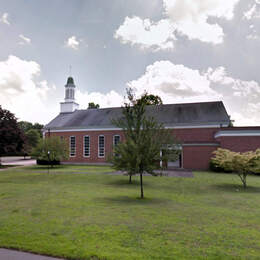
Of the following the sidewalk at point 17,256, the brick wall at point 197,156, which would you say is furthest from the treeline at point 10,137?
the sidewalk at point 17,256

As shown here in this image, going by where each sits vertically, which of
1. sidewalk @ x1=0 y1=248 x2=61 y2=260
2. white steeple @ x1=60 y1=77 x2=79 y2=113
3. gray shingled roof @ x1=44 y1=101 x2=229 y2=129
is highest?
white steeple @ x1=60 y1=77 x2=79 y2=113

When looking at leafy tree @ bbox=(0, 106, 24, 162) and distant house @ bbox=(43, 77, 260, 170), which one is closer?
distant house @ bbox=(43, 77, 260, 170)

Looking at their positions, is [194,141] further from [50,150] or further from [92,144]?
[50,150]

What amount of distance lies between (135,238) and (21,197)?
7827 millimetres

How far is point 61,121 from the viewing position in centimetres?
3806

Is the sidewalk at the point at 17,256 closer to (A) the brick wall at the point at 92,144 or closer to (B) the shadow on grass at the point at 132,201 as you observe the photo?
(B) the shadow on grass at the point at 132,201

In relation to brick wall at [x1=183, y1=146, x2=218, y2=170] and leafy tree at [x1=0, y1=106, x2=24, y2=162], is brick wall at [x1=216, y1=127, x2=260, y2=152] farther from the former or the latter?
leafy tree at [x1=0, y1=106, x2=24, y2=162]

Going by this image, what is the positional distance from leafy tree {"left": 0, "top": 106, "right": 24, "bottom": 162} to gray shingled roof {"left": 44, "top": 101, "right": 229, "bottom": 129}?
292 inches

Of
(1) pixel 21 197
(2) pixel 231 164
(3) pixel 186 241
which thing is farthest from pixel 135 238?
(2) pixel 231 164

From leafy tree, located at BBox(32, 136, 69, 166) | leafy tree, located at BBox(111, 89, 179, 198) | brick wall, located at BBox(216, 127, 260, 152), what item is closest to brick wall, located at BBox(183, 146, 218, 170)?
brick wall, located at BBox(216, 127, 260, 152)

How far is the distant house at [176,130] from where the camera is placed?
81.2 feet

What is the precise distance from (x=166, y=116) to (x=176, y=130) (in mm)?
3073

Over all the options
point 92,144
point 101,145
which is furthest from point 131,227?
A: point 92,144

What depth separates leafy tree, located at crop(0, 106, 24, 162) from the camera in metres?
27.7
